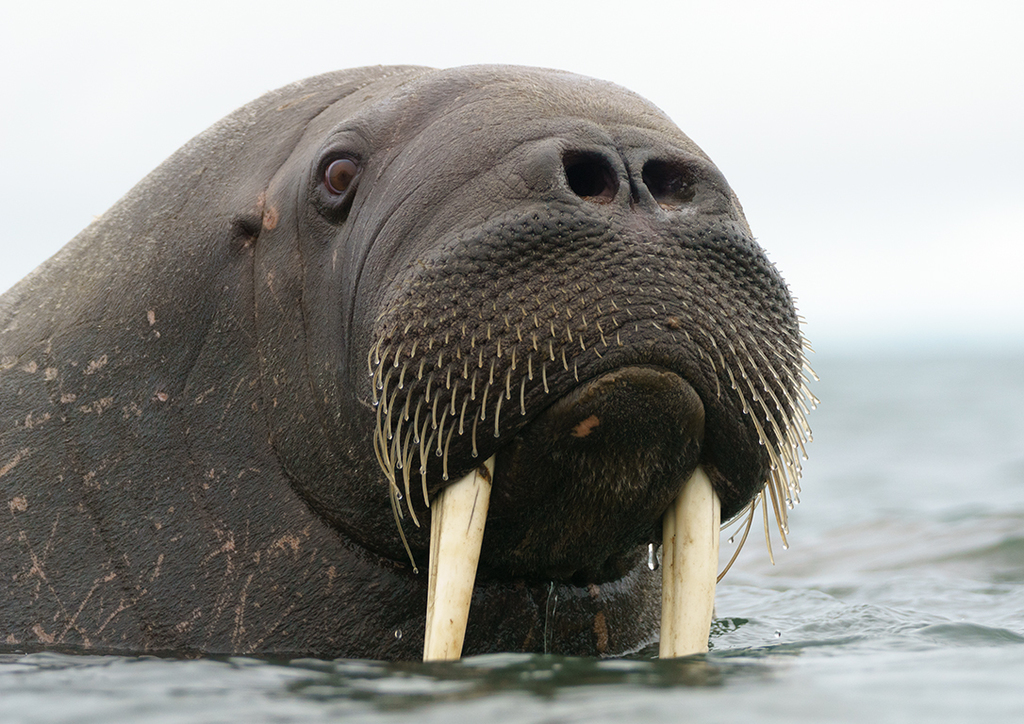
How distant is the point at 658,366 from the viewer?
4.18 m

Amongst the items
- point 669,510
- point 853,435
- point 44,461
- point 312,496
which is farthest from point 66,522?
point 853,435

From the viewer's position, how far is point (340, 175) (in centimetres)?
507

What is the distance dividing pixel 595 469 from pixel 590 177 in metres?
1.04

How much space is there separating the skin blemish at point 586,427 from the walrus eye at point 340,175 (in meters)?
1.56

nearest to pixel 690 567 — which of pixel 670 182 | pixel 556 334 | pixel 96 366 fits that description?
pixel 556 334

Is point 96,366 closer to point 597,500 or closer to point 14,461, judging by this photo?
point 14,461

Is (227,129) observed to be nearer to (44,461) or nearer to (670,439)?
(44,461)

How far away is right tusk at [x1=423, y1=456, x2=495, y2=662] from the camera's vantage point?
4.14 meters

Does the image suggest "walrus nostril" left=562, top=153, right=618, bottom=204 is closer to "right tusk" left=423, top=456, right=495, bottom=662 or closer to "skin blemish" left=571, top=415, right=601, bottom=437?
"skin blemish" left=571, top=415, right=601, bottom=437

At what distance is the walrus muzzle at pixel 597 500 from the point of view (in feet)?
13.6

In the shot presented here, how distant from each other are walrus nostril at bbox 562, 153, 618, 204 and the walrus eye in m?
1.07

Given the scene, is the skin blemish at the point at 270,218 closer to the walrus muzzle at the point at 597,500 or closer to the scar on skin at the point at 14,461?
the scar on skin at the point at 14,461

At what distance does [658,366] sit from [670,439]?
0.89 ft

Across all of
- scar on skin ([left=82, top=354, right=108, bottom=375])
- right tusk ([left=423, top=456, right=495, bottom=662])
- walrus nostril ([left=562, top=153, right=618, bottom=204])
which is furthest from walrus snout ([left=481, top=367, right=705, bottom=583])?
scar on skin ([left=82, top=354, right=108, bottom=375])
